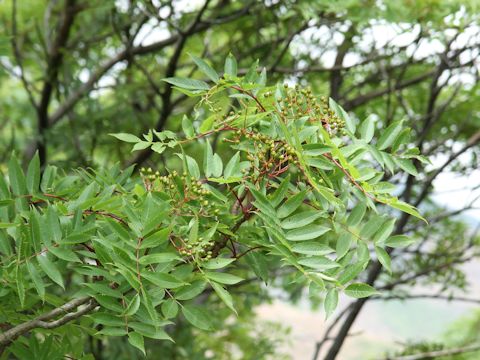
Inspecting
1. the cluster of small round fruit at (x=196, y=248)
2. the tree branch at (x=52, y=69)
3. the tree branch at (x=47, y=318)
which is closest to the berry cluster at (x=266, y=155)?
the cluster of small round fruit at (x=196, y=248)

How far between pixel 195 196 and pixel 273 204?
14cm

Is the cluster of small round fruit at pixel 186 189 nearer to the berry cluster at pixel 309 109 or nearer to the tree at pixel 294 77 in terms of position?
the berry cluster at pixel 309 109

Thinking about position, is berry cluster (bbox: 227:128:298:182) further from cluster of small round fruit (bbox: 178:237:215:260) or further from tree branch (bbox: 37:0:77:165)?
tree branch (bbox: 37:0:77:165)

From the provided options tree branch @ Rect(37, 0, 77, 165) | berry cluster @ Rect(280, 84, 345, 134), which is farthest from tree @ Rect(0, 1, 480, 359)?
berry cluster @ Rect(280, 84, 345, 134)

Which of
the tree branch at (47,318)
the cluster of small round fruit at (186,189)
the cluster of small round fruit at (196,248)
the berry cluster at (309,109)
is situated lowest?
the tree branch at (47,318)

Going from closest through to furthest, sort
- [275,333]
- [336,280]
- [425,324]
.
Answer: [336,280]
[275,333]
[425,324]

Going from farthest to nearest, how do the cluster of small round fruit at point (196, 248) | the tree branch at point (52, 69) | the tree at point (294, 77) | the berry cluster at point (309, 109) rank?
1. the tree branch at point (52, 69)
2. the tree at point (294, 77)
3. the berry cluster at point (309, 109)
4. the cluster of small round fruit at point (196, 248)

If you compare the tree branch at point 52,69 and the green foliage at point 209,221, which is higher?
the tree branch at point 52,69

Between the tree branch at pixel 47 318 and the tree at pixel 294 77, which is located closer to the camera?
the tree branch at pixel 47 318

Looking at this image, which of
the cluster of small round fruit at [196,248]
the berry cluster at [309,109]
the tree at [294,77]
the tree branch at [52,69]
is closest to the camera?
the cluster of small round fruit at [196,248]

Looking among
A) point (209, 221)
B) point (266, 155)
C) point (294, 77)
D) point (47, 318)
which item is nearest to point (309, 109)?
point (266, 155)

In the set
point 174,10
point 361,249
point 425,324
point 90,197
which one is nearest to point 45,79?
point 174,10

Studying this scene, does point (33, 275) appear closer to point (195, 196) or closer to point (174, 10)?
point (195, 196)

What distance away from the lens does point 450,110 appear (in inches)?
133
